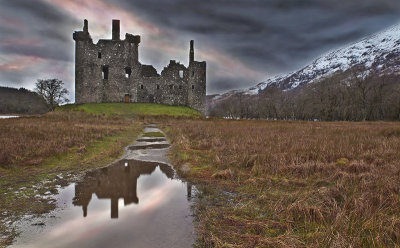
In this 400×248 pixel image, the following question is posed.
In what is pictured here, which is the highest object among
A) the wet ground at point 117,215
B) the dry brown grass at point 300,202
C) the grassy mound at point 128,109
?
the grassy mound at point 128,109

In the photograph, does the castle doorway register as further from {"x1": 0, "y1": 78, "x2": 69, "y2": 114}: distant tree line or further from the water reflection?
the water reflection

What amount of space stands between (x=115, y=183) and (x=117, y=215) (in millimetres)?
Answer: 2555

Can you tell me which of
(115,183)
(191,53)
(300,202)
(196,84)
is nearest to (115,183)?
(115,183)

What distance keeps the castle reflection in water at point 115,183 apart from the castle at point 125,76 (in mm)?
44665

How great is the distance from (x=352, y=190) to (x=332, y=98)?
62.2m

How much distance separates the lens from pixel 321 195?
564 centimetres

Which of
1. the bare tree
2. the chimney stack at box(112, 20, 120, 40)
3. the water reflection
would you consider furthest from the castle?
the water reflection

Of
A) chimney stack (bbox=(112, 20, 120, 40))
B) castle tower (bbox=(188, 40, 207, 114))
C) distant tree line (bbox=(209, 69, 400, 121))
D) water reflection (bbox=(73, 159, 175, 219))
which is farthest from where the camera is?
castle tower (bbox=(188, 40, 207, 114))

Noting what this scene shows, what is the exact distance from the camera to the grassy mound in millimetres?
43656

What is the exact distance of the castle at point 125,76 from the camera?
50.5 meters

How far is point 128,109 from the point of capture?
46.6 metres

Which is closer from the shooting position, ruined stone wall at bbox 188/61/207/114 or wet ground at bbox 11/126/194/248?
wet ground at bbox 11/126/194/248

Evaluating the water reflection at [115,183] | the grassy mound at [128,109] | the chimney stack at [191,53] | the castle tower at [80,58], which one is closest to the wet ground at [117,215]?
the water reflection at [115,183]

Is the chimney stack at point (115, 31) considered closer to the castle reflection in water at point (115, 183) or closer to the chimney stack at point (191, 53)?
the chimney stack at point (191, 53)
